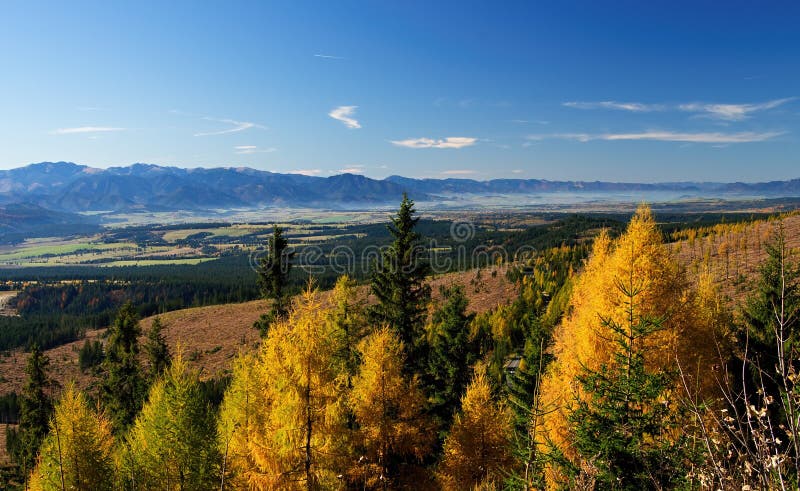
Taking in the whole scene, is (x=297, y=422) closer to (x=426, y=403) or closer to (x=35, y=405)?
(x=426, y=403)

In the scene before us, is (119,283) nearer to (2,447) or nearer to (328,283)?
(328,283)

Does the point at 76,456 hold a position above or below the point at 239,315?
above

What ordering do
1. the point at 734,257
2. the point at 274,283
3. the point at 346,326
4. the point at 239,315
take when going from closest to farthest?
the point at 346,326 → the point at 274,283 → the point at 734,257 → the point at 239,315

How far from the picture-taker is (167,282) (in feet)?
571

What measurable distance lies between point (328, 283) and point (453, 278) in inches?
1981

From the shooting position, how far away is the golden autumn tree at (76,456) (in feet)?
49.6

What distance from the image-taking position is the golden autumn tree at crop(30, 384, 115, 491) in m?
15.1

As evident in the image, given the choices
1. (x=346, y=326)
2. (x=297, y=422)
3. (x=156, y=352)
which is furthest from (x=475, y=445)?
(x=156, y=352)

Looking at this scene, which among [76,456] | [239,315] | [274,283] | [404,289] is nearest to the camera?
[76,456]

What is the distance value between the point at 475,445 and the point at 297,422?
34.4 feet

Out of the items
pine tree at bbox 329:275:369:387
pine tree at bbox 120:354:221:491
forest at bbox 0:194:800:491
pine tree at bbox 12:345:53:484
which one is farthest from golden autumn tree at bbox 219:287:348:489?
pine tree at bbox 12:345:53:484

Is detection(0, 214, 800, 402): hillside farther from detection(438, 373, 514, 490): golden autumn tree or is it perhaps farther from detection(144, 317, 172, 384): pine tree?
detection(438, 373, 514, 490): golden autumn tree

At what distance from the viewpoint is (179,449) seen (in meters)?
16.0

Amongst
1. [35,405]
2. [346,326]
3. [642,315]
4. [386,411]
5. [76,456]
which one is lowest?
[35,405]
